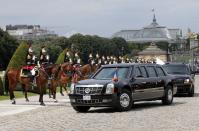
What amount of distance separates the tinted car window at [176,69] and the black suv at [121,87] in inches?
328

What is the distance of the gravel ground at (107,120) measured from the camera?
15070mm

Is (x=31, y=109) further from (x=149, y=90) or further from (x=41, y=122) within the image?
(x=41, y=122)

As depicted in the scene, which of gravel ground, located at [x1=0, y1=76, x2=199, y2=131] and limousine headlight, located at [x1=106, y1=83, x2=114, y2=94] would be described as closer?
gravel ground, located at [x1=0, y1=76, x2=199, y2=131]

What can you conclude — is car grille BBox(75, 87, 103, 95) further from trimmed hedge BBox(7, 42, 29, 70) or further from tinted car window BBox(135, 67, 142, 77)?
trimmed hedge BBox(7, 42, 29, 70)

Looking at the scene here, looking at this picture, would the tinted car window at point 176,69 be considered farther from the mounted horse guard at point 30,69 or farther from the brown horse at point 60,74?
the mounted horse guard at point 30,69

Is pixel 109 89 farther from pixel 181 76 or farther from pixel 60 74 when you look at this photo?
pixel 181 76

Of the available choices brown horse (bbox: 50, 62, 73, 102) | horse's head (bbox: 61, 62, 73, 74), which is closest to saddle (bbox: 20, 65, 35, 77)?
brown horse (bbox: 50, 62, 73, 102)

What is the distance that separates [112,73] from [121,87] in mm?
1318

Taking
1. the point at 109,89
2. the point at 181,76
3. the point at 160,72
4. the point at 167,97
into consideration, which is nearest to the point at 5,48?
the point at 181,76

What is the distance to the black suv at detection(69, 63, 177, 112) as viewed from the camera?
2018 cm

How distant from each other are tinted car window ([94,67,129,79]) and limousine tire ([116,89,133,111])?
0.84 metres

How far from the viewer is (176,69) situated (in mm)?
32656

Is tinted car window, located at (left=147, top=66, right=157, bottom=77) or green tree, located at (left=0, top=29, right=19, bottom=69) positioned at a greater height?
green tree, located at (left=0, top=29, right=19, bottom=69)

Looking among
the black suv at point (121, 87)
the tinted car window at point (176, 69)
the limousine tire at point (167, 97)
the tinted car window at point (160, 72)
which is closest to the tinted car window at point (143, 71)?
the black suv at point (121, 87)
